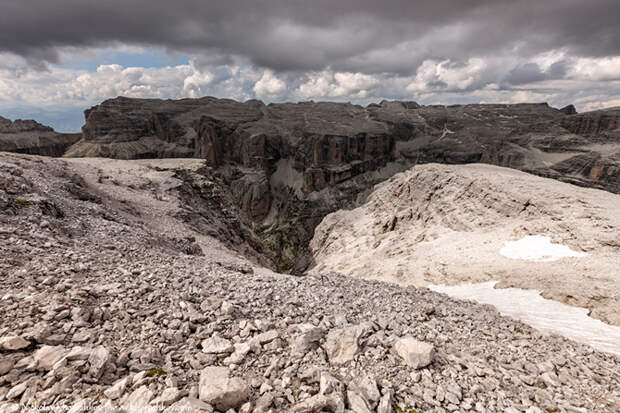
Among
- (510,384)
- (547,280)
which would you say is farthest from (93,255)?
(547,280)

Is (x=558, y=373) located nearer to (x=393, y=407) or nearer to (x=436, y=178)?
(x=393, y=407)

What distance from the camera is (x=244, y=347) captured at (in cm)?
586

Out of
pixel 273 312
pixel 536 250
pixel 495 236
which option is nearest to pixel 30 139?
pixel 273 312

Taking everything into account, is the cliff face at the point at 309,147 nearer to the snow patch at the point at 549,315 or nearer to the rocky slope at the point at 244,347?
the snow patch at the point at 549,315

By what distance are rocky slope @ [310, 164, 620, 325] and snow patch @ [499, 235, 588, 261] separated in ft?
1.52

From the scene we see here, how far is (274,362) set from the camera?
5562 mm

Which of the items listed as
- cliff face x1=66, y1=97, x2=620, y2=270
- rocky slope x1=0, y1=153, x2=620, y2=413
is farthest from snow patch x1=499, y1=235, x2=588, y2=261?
cliff face x1=66, y1=97, x2=620, y2=270

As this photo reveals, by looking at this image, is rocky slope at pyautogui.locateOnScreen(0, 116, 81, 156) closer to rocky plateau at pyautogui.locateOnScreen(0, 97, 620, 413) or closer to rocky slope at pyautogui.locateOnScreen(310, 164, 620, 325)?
rocky plateau at pyautogui.locateOnScreen(0, 97, 620, 413)

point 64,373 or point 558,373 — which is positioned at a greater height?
point 64,373

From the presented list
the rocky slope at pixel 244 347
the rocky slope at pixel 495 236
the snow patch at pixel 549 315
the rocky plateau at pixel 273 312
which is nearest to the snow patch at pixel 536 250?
the rocky slope at pixel 495 236

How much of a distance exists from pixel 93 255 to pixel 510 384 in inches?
464

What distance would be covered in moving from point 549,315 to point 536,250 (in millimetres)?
10106

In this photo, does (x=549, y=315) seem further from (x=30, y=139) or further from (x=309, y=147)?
(x=30, y=139)

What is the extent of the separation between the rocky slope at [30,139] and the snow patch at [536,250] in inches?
6627
